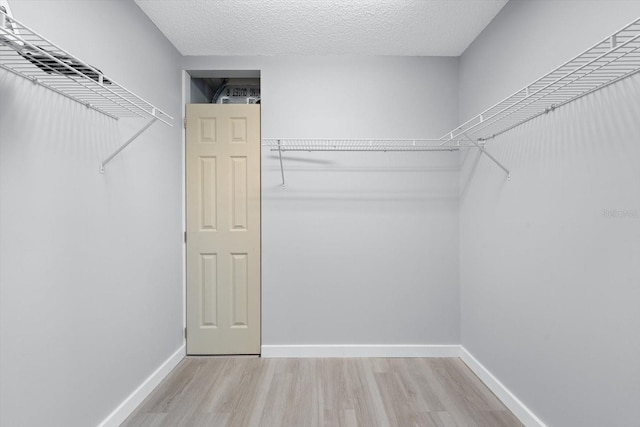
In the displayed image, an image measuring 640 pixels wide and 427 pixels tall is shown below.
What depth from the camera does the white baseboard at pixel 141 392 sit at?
1744mm

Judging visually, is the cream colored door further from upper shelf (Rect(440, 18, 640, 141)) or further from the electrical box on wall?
upper shelf (Rect(440, 18, 640, 141))

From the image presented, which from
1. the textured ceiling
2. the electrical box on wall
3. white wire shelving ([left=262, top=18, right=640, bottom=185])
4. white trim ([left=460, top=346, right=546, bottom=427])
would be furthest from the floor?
the textured ceiling

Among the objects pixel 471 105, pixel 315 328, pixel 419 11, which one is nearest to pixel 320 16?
pixel 419 11

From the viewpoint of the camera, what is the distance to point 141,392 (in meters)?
2.00

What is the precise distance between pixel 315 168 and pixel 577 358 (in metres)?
1.95

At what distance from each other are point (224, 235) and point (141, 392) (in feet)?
3.82

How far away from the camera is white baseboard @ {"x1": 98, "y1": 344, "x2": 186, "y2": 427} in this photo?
5.72 feet

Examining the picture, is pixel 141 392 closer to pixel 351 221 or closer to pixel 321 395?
pixel 321 395

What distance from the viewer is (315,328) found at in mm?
2635

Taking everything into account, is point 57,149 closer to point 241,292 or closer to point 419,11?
point 241,292

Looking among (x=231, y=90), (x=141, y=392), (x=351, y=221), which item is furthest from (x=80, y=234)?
(x=231, y=90)

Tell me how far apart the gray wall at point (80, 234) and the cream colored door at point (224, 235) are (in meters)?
0.32

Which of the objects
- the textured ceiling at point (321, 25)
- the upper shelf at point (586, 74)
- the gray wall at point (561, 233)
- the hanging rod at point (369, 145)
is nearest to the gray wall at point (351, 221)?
the hanging rod at point (369, 145)

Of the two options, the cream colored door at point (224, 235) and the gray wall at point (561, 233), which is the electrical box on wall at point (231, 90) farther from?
the gray wall at point (561, 233)
